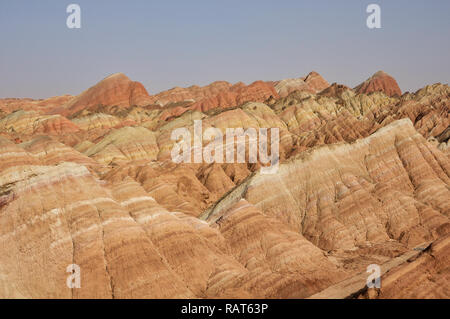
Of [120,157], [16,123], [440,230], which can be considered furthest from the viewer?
[16,123]

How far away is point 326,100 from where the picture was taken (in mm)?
161500

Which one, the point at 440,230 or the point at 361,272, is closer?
the point at 361,272

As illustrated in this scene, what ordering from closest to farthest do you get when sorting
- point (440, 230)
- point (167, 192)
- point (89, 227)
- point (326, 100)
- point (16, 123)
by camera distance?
point (89, 227) < point (440, 230) < point (167, 192) < point (16, 123) < point (326, 100)

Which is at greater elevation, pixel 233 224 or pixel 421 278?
pixel 233 224

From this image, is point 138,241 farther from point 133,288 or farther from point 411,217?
point 411,217

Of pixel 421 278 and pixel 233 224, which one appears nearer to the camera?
pixel 421 278

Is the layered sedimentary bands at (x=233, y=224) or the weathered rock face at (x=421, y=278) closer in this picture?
the weathered rock face at (x=421, y=278)

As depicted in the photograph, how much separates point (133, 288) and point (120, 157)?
84586mm

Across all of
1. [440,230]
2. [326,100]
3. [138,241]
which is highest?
[326,100]

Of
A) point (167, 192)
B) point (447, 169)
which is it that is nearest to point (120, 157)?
point (167, 192)

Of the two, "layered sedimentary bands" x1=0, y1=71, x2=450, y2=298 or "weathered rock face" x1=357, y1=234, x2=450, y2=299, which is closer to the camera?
"weathered rock face" x1=357, y1=234, x2=450, y2=299

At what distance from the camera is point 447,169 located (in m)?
66.1
